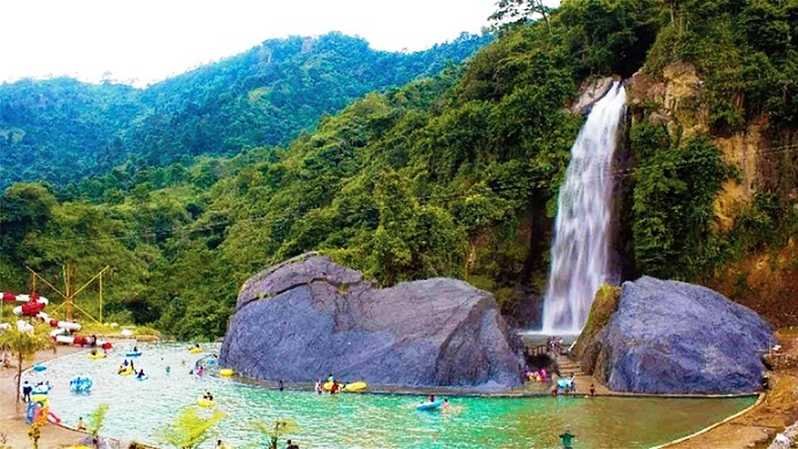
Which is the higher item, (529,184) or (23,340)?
(529,184)

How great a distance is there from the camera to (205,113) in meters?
148

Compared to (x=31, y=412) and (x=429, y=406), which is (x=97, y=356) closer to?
(x=31, y=412)

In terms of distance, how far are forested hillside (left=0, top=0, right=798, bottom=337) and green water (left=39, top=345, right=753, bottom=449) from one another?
13.6 meters

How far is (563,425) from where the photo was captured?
27844 mm

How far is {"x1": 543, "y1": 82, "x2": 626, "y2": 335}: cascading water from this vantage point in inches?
1911

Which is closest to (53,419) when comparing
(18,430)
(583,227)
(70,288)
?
(18,430)

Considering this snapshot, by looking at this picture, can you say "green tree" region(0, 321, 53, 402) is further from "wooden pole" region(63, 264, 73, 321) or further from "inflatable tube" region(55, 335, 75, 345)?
"wooden pole" region(63, 264, 73, 321)

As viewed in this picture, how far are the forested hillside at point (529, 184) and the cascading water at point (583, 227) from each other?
38.4 inches

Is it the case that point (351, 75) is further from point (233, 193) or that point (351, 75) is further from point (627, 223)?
point (627, 223)

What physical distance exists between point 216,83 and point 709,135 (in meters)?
162

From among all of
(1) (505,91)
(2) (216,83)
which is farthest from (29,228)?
(2) (216,83)

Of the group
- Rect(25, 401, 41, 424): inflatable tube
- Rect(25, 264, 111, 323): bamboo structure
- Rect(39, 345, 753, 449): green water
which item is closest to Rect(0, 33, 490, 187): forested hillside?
Rect(25, 264, 111, 323): bamboo structure

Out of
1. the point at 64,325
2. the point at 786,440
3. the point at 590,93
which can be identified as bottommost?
the point at 786,440

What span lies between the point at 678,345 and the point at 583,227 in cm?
1752
